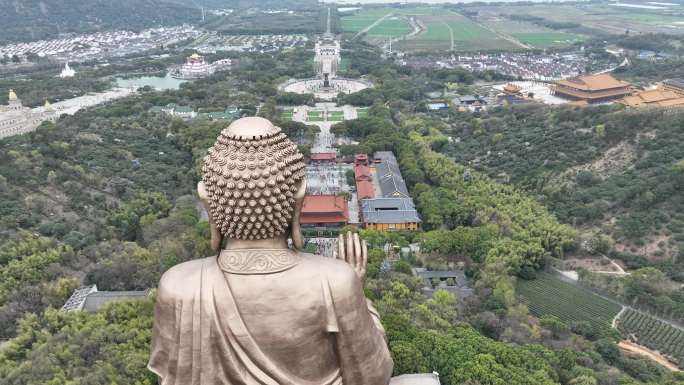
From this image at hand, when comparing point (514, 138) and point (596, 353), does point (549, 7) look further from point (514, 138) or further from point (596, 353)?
point (596, 353)

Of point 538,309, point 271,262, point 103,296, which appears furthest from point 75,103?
point 271,262

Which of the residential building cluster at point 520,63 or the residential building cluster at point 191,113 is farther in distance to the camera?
the residential building cluster at point 520,63

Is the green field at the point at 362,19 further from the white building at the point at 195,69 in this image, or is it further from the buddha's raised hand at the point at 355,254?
the buddha's raised hand at the point at 355,254

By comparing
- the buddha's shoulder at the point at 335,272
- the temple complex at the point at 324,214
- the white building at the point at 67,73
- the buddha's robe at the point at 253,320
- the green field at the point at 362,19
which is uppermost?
the buddha's shoulder at the point at 335,272

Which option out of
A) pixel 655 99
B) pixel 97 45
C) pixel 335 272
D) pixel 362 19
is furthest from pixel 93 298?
pixel 362 19

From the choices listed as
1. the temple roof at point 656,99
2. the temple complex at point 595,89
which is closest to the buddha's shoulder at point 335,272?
the temple roof at point 656,99

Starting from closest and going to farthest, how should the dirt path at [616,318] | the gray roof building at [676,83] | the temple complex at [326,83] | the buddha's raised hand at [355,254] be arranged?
the buddha's raised hand at [355,254], the dirt path at [616,318], the gray roof building at [676,83], the temple complex at [326,83]

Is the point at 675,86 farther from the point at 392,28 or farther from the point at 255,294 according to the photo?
the point at 392,28

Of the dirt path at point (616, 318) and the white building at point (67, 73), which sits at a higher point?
the white building at point (67, 73)
